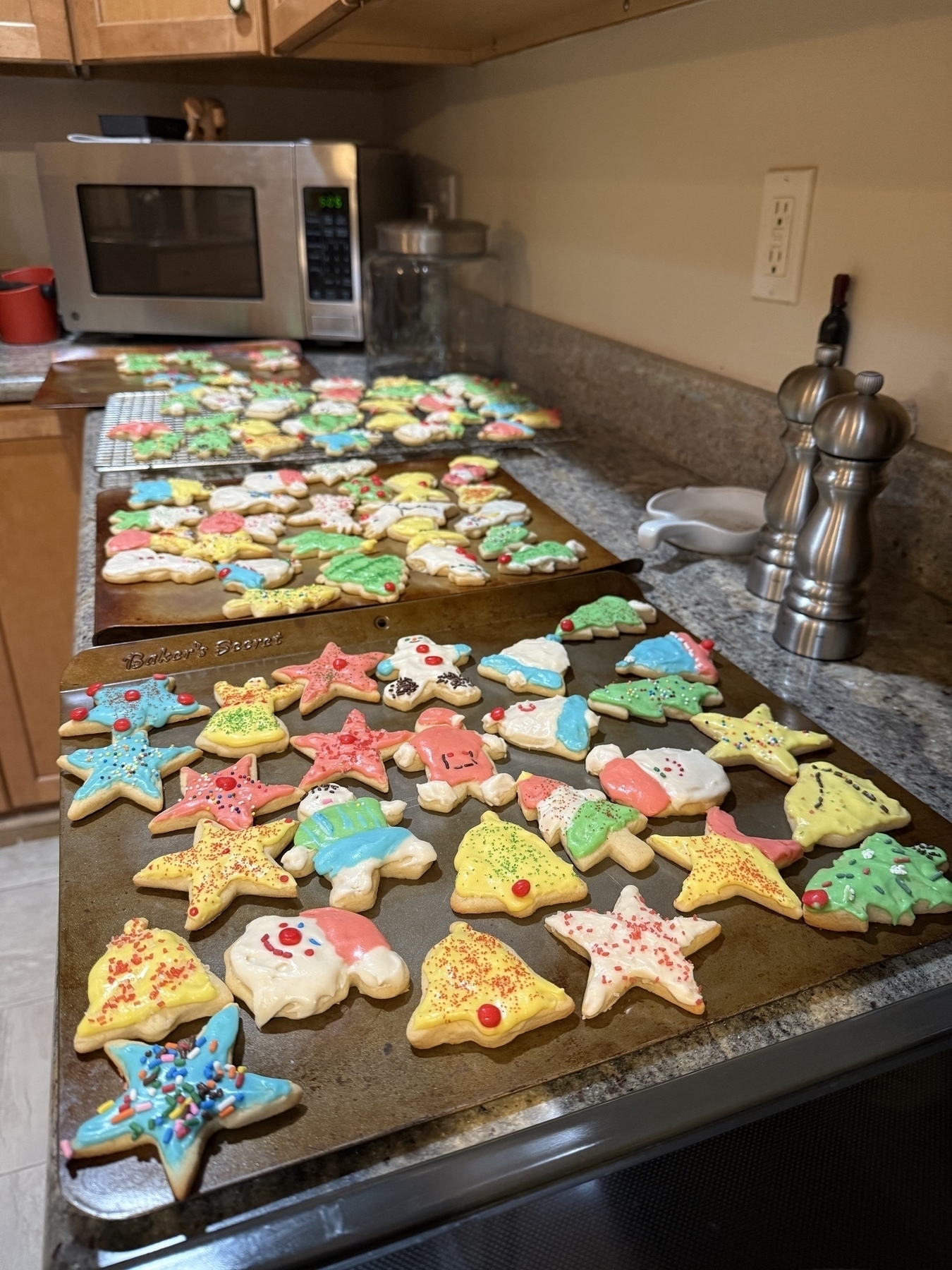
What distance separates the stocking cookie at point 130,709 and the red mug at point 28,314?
1515 mm

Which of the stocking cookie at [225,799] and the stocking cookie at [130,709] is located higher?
the stocking cookie at [130,709]

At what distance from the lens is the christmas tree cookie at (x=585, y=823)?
63 cm

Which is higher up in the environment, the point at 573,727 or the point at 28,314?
the point at 28,314

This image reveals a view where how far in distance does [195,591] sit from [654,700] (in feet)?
1.67

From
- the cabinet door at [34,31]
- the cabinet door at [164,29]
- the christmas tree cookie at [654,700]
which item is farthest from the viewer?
the cabinet door at [34,31]

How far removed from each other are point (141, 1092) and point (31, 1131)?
4.21ft

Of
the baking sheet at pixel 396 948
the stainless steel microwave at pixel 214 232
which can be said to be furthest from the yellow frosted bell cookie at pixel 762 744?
the stainless steel microwave at pixel 214 232

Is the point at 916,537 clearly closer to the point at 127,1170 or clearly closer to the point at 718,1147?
the point at 718,1147

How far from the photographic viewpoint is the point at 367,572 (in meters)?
1.01

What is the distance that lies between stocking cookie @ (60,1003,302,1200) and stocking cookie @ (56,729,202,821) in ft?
0.72

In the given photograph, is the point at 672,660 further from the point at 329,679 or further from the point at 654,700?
the point at 329,679

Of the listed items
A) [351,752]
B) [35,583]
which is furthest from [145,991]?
[35,583]

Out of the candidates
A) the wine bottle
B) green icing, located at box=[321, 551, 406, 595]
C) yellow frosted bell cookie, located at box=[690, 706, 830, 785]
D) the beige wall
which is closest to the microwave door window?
the beige wall

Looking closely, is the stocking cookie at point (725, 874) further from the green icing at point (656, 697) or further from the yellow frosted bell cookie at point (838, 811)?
the green icing at point (656, 697)
